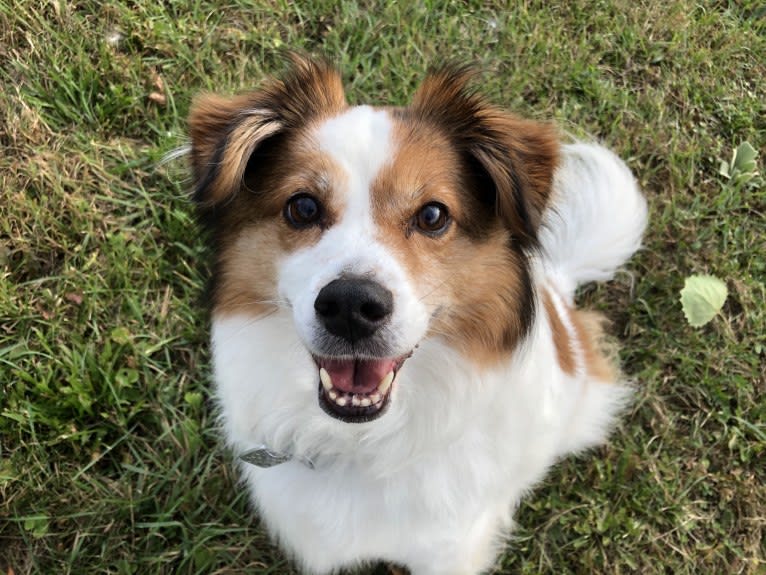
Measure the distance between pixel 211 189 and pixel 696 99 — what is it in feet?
11.1

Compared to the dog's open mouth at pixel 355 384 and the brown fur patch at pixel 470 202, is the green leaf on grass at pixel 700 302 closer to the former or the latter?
the brown fur patch at pixel 470 202

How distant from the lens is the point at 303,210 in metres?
2.17

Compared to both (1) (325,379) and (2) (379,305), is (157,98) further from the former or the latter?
(2) (379,305)

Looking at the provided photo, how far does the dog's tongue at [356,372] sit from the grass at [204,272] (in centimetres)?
144

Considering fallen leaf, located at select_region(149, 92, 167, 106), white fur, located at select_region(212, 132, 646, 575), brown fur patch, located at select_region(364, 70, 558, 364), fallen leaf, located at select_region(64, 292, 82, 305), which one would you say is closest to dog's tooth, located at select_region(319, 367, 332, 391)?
white fur, located at select_region(212, 132, 646, 575)

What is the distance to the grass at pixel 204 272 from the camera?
326cm

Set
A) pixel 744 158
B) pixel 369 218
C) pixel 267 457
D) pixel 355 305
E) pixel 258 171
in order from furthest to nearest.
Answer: pixel 744 158, pixel 267 457, pixel 258 171, pixel 369 218, pixel 355 305

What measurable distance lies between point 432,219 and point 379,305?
43 cm

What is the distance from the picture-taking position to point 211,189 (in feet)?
7.11

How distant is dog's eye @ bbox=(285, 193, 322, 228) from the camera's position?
216 centimetres

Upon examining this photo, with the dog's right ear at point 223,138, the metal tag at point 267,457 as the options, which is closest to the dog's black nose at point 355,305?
the dog's right ear at point 223,138

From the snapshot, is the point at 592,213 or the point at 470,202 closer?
the point at 470,202

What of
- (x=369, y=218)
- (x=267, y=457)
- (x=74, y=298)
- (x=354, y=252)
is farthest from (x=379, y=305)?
(x=74, y=298)

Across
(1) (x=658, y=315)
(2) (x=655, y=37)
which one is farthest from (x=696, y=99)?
(1) (x=658, y=315)
